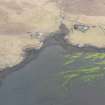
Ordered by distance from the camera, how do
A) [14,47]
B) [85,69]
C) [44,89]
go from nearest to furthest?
[44,89] → [85,69] → [14,47]

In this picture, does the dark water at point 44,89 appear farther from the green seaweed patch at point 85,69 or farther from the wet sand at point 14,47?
the wet sand at point 14,47

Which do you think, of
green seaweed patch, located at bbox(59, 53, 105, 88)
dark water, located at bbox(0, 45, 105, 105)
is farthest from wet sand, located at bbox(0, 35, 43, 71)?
green seaweed patch, located at bbox(59, 53, 105, 88)

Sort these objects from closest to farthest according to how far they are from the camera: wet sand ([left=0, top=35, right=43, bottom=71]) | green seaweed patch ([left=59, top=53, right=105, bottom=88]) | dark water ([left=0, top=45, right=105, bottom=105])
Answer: dark water ([left=0, top=45, right=105, bottom=105])
green seaweed patch ([left=59, top=53, right=105, bottom=88])
wet sand ([left=0, top=35, right=43, bottom=71])

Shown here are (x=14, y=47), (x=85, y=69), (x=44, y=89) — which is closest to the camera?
(x=44, y=89)

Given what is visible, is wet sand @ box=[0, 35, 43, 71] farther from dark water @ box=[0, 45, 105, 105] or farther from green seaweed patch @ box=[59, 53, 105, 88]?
green seaweed patch @ box=[59, 53, 105, 88]

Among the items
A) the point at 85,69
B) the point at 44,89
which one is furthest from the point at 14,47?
the point at 85,69

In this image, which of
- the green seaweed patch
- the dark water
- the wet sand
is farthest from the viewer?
the wet sand

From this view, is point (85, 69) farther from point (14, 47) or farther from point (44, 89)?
point (14, 47)

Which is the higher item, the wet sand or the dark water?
the wet sand

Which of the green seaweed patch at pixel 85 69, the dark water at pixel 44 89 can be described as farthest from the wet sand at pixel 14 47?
the green seaweed patch at pixel 85 69
